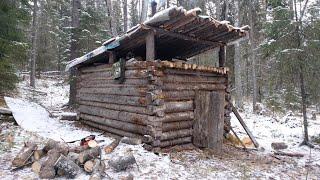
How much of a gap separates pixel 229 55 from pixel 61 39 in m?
16.2

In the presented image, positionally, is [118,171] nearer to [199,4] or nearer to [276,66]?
[276,66]

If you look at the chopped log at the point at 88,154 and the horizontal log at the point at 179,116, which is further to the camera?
the horizontal log at the point at 179,116

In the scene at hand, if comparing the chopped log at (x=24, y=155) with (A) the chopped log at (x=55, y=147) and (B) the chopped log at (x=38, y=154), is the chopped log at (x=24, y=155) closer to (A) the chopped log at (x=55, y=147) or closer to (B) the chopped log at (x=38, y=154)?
(B) the chopped log at (x=38, y=154)

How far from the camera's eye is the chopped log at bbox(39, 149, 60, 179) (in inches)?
268

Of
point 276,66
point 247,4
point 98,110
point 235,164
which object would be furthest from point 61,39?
point 235,164

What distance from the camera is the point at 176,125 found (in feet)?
31.9

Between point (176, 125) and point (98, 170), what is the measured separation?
3357mm

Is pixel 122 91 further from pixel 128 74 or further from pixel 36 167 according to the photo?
pixel 36 167

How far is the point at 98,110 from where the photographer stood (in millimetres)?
12109

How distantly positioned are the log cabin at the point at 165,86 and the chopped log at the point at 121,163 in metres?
1.52

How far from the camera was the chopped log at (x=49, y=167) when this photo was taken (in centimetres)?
681

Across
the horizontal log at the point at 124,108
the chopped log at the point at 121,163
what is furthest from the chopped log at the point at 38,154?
the horizontal log at the point at 124,108

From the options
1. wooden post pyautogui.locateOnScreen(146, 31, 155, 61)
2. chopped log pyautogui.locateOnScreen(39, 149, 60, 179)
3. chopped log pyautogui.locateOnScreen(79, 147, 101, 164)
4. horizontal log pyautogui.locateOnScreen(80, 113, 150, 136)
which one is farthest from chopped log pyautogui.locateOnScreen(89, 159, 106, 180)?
wooden post pyautogui.locateOnScreen(146, 31, 155, 61)

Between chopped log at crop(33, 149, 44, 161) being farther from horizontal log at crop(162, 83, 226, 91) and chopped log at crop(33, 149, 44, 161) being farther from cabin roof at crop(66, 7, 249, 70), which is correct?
cabin roof at crop(66, 7, 249, 70)
